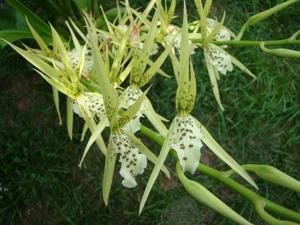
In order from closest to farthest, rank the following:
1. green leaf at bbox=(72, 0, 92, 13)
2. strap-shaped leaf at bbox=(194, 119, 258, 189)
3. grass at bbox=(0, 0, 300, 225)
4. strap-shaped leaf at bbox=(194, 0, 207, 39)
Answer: strap-shaped leaf at bbox=(194, 119, 258, 189)
strap-shaped leaf at bbox=(194, 0, 207, 39)
green leaf at bbox=(72, 0, 92, 13)
grass at bbox=(0, 0, 300, 225)

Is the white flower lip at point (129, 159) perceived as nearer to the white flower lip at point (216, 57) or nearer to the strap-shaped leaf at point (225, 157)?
the strap-shaped leaf at point (225, 157)

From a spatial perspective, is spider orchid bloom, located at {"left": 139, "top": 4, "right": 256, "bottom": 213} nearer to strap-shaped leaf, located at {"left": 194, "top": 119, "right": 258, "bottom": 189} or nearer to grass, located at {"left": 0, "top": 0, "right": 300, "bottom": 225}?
strap-shaped leaf, located at {"left": 194, "top": 119, "right": 258, "bottom": 189}

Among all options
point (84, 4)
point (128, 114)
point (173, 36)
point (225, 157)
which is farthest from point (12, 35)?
point (225, 157)

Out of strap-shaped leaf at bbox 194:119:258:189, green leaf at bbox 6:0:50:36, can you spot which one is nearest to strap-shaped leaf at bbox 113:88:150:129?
strap-shaped leaf at bbox 194:119:258:189

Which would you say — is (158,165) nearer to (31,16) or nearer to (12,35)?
(12,35)

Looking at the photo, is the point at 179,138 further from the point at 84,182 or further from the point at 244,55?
the point at 244,55

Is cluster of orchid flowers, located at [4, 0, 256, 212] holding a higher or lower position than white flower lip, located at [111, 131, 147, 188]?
higher

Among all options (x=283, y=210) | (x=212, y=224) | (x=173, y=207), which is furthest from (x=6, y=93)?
(x=283, y=210)

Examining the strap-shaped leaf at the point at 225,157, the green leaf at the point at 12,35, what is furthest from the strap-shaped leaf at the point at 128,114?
the green leaf at the point at 12,35
